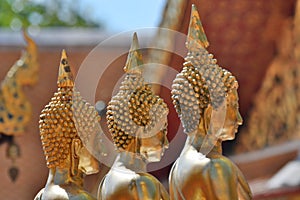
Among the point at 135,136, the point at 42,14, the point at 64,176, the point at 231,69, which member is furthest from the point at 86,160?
Result: the point at 42,14

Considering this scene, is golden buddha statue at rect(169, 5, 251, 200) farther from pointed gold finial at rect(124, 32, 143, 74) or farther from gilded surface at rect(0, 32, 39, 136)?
gilded surface at rect(0, 32, 39, 136)

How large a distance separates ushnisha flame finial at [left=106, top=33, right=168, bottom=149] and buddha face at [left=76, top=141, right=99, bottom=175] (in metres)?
0.11

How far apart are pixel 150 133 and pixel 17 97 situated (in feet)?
8.72

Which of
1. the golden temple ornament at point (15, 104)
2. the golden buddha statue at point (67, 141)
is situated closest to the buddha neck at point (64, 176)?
the golden buddha statue at point (67, 141)

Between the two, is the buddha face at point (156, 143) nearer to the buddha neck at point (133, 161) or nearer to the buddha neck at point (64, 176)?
the buddha neck at point (133, 161)

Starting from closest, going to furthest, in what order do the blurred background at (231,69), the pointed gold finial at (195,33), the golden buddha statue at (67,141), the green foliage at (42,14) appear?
1. the pointed gold finial at (195,33)
2. the golden buddha statue at (67,141)
3. the blurred background at (231,69)
4. the green foliage at (42,14)

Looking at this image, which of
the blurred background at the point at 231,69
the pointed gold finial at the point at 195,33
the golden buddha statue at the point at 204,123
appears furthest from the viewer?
the blurred background at the point at 231,69

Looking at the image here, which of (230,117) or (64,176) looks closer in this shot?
(230,117)

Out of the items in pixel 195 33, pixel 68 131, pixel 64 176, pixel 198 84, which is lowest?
pixel 64 176

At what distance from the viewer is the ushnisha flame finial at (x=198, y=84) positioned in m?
2.03

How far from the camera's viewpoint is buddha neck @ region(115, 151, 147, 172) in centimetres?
214

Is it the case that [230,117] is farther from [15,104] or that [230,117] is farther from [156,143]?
[15,104]

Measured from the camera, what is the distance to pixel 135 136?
214cm

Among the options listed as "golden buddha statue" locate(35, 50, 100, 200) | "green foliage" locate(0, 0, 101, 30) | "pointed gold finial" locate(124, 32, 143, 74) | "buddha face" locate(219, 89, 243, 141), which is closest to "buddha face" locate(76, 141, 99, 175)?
"golden buddha statue" locate(35, 50, 100, 200)
